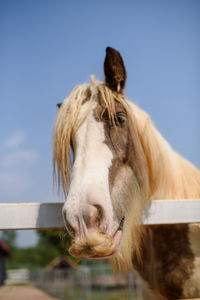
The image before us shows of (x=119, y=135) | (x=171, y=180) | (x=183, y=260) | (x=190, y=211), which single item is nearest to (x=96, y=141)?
(x=119, y=135)

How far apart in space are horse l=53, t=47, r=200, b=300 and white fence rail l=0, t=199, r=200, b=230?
15 centimetres

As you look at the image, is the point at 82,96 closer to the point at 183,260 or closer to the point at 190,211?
the point at 190,211

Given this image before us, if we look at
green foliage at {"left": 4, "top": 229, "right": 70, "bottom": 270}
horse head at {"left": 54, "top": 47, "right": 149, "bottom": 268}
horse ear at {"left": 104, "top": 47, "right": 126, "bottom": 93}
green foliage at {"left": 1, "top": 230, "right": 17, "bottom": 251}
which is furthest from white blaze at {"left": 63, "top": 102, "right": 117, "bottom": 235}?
green foliage at {"left": 1, "top": 230, "right": 17, "bottom": 251}

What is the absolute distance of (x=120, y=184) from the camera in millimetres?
1913

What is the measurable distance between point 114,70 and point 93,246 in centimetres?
140

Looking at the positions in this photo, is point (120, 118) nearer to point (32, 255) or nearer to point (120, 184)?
point (120, 184)

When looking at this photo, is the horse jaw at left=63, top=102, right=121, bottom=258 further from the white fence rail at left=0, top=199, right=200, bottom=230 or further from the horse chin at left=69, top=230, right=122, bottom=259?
the white fence rail at left=0, top=199, right=200, bottom=230

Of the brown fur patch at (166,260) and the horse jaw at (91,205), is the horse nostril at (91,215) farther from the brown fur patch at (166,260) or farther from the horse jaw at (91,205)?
the brown fur patch at (166,260)

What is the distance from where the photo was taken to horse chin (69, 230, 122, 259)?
1.53 m

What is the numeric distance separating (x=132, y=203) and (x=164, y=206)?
0.23 meters

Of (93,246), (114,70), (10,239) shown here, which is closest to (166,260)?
(93,246)

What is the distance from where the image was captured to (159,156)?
8.27ft

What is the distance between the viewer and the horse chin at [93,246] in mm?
1533

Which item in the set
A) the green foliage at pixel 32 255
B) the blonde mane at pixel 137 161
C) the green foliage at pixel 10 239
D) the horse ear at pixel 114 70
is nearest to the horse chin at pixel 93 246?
the blonde mane at pixel 137 161
